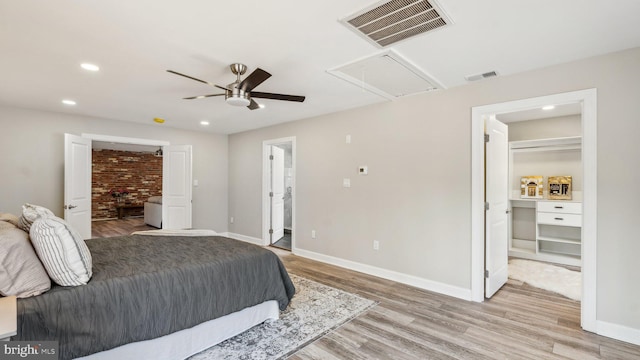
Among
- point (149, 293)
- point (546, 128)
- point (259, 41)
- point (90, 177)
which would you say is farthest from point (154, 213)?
point (546, 128)

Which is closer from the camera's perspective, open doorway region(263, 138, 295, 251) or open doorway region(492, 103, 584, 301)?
open doorway region(492, 103, 584, 301)

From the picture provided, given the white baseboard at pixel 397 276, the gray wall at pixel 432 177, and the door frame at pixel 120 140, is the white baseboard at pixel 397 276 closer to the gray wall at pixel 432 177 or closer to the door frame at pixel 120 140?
the gray wall at pixel 432 177

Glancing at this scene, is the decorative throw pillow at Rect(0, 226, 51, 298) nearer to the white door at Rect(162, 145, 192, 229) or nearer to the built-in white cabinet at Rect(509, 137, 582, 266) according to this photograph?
the white door at Rect(162, 145, 192, 229)

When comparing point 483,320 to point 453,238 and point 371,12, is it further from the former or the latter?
point 371,12

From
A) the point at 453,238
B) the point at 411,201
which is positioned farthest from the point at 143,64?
the point at 453,238

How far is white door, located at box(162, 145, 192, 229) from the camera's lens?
5.52 m

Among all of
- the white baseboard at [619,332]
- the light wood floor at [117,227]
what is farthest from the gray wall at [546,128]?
the light wood floor at [117,227]

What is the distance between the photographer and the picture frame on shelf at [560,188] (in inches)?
184

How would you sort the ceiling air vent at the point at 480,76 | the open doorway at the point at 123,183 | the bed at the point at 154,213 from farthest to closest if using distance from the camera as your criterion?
the open doorway at the point at 123,183 < the bed at the point at 154,213 < the ceiling air vent at the point at 480,76

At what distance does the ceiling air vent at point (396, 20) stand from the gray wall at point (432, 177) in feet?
4.90

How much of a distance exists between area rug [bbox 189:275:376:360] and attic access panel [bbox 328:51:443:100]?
7.74 ft

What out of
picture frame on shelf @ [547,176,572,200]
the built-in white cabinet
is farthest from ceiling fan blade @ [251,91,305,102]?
picture frame on shelf @ [547,176,572,200]

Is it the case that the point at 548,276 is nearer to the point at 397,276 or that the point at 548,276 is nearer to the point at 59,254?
the point at 397,276

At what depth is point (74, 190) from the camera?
171 inches
